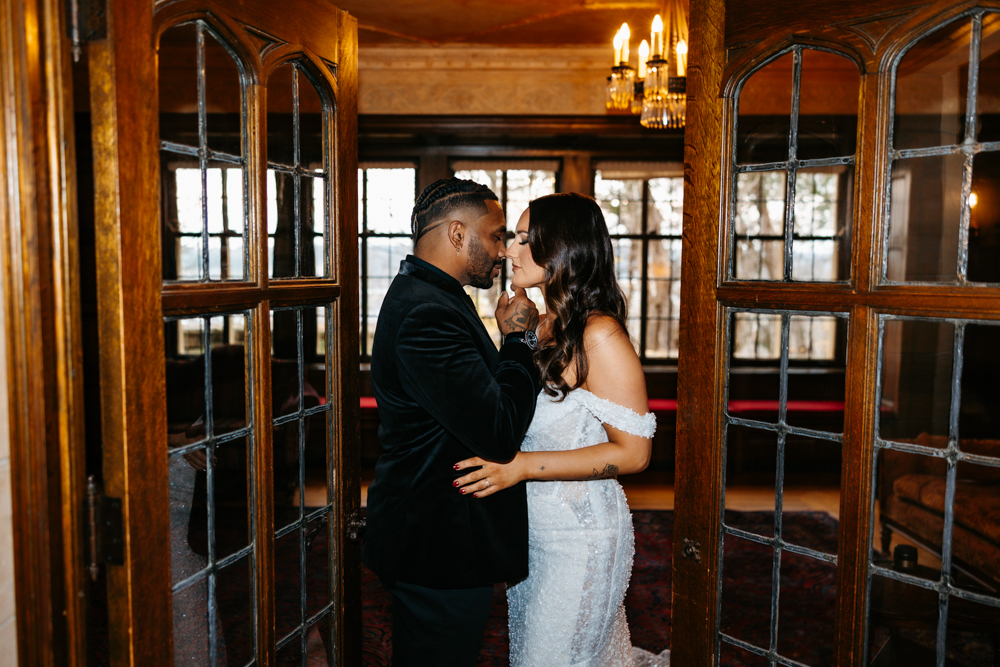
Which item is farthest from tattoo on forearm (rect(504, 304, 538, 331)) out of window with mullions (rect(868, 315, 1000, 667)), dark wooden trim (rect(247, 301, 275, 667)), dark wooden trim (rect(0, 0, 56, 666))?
dark wooden trim (rect(0, 0, 56, 666))

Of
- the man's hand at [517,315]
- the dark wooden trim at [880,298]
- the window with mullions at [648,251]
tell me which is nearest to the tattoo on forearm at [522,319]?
the man's hand at [517,315]

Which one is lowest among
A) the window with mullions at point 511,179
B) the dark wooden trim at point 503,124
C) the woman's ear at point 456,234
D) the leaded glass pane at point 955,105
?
the woman's ear at point 456,234

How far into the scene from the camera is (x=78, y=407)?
3.79 ft

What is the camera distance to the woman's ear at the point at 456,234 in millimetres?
1871

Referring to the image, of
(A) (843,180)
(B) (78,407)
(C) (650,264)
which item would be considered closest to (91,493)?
(B) (78,407)

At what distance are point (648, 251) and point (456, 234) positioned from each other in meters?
5.39

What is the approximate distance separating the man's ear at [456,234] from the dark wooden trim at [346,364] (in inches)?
13.4

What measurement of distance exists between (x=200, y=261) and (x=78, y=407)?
1.37ft

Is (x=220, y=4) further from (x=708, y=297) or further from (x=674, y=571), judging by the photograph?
(x=674, y=571)

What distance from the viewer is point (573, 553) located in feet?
6.25

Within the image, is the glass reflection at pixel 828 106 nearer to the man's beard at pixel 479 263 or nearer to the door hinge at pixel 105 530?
the man's beard at pixel 479 263

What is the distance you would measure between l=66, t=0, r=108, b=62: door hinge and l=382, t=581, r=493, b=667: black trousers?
4.49ft

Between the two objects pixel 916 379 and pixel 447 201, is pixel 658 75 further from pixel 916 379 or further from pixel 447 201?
pixel 447 201

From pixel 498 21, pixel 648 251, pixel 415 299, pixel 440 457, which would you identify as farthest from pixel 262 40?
pixel 648 251
